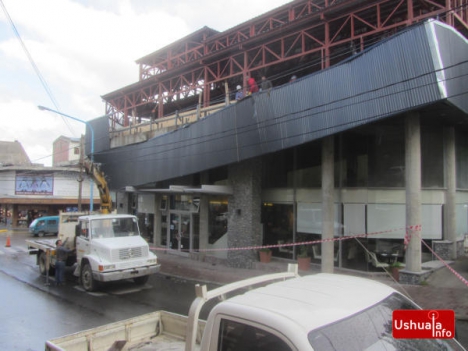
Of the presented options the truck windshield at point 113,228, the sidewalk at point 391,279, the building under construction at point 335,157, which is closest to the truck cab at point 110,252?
the truck windshield at point 113,228

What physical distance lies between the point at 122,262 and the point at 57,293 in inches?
89.3

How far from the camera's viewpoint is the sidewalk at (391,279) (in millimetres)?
9837

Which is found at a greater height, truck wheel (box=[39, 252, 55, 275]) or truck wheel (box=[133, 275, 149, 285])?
truck wheel (box=[39, 252, 55, 275])

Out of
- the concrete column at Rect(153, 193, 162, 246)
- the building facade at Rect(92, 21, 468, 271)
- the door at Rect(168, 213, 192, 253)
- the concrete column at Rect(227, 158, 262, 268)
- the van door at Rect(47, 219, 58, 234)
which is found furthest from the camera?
the van door at Rect(47, 219, 58, 234)

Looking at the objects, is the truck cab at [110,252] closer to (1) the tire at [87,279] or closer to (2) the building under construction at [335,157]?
(1) the tire at [87,279]

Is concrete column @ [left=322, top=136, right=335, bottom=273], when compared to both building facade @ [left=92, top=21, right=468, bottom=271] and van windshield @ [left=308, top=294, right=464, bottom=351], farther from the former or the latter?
van windshield @ [left=308, top=294, right=464, bottom=351]

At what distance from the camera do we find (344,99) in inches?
466

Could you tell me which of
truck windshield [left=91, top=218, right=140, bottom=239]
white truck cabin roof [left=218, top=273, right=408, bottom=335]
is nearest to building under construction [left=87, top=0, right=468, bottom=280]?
truck windshield [left=91, top=218, right=140, bottom=239]

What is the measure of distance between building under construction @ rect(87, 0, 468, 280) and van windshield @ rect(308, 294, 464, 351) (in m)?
8.28

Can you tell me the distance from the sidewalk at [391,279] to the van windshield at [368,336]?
3.92m

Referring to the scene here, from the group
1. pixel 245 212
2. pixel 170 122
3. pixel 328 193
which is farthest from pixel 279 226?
pixel 170 122

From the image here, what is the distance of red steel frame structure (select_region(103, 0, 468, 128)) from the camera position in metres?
19.1

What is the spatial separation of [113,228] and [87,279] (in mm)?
1868

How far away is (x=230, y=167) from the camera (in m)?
16.9
